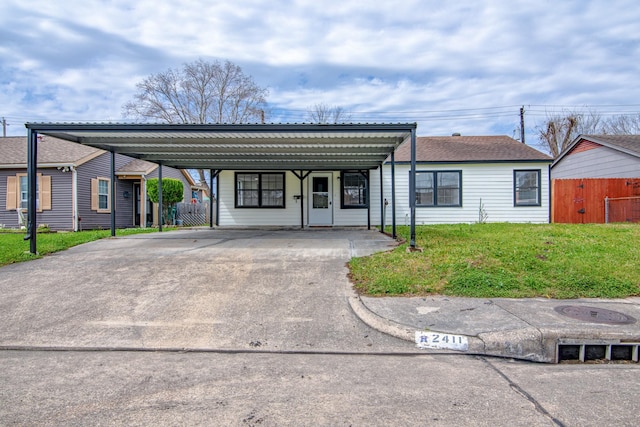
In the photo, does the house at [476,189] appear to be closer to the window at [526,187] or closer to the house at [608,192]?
the window at [526,187]

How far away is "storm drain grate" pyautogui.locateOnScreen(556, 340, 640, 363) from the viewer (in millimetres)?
3990

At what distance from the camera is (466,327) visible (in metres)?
4.38

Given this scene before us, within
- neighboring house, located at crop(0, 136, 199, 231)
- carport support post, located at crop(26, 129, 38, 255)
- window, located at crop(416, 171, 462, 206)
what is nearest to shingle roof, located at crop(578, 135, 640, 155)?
window, located at crop(416, 171, 462, 206)

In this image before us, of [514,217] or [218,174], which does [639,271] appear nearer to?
[514,217]

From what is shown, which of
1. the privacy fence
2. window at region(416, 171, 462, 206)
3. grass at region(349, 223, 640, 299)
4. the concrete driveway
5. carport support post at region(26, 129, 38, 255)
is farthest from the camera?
the privacy fence

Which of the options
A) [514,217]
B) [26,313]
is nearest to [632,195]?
[514,217]

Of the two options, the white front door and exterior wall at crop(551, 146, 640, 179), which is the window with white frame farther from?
exterior wall at crop(551, 146, 640, 179)

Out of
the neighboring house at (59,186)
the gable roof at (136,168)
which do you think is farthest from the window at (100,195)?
the gable roof at (136,168)

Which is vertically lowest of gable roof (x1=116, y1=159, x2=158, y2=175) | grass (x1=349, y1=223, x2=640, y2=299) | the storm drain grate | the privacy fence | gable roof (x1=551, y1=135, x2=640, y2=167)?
the storm drain grate

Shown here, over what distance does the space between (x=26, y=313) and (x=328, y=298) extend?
3.98 meters

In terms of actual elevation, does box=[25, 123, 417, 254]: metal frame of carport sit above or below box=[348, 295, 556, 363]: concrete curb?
above

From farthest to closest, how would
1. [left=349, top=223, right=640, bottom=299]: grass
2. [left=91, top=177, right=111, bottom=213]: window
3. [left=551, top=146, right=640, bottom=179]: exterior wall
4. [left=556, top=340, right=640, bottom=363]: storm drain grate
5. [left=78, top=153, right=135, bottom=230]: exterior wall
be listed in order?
[left=91, top=177, right=111, bottom=213]: window
[left=78, top=153, right=135, bottom=230]: exterior wall
[left=551, top=146, right=640, bottom=179]: exterior wall
[left=349, top=223, right=640, bottom=299]: grass
[left=556, top=340, right=640, bottom=363]: storm drain grate

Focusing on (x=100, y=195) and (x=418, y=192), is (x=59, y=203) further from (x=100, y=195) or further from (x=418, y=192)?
(x=418, y=192)

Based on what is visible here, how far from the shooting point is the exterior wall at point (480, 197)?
15492 mm
